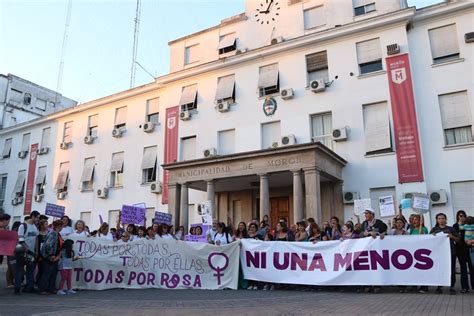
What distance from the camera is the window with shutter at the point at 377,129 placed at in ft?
55.4

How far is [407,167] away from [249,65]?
→ 928 cm

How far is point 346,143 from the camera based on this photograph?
17.7 m

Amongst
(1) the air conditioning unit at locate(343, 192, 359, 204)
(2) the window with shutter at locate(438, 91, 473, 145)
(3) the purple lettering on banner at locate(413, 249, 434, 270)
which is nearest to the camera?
(3) the purple lettering on banner at locate(413, 249, 434, 270)

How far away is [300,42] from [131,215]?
11.3 meters

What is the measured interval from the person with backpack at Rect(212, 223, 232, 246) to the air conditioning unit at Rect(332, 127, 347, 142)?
8.34m

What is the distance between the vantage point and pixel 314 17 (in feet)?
67.6

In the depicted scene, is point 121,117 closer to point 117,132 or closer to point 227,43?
point 117,132

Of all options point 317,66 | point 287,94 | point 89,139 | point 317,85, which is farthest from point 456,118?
point 89,139

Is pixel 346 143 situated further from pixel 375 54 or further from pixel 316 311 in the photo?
pixel 316 311

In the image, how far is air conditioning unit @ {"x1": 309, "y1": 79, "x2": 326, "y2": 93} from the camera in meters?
18.5

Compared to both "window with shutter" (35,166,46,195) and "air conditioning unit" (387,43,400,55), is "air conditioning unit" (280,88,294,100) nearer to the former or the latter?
"air conditioning unit" (387,43,400,55)

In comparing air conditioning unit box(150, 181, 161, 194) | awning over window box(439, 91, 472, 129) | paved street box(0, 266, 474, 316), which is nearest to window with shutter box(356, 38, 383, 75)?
awning over window box(439, 91, 472, 129)

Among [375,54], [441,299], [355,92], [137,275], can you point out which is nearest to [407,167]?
[355,92]

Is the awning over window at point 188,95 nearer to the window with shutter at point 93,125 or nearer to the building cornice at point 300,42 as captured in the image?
the building cornice at point 300,42
